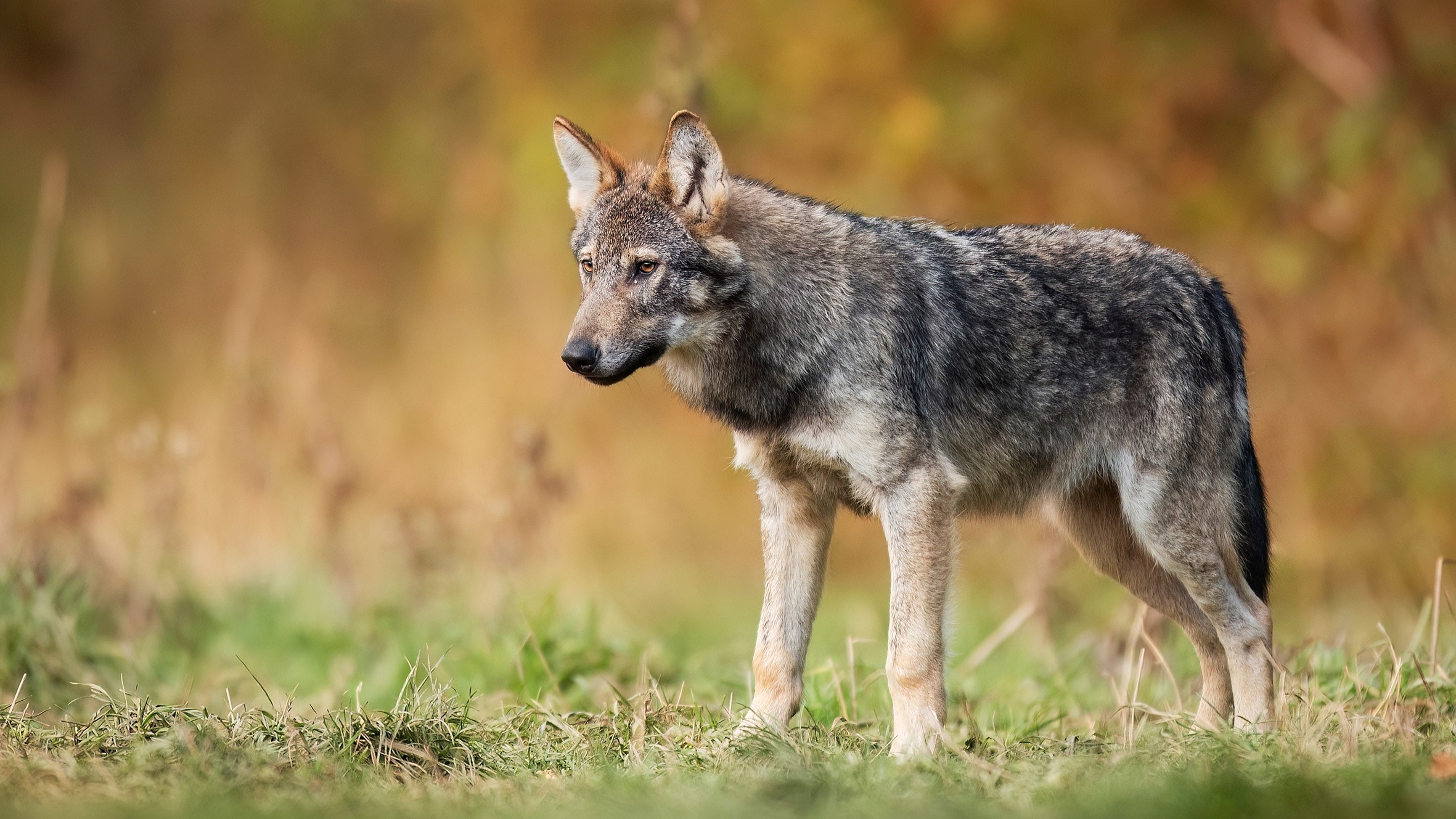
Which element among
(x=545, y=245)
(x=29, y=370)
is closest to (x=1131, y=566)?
(x=29, y=370)

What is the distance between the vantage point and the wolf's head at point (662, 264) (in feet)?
15.7

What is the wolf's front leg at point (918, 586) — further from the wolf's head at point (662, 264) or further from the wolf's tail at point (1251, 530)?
the wolf's tail at point (1251, 530)

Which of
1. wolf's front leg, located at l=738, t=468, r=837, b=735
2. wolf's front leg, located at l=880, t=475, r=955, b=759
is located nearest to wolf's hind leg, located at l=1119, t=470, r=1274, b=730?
wolf's front leg, located at l=880, t=475, r=955, b=759

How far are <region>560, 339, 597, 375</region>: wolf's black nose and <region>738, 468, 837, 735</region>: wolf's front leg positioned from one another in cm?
88

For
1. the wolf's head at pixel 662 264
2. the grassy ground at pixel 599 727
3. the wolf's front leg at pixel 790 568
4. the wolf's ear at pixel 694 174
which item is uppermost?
the wolf's ear at pixel 694 174

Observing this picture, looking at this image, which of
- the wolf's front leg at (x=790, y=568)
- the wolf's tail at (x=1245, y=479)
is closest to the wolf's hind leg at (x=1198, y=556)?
the wolf's tail at (x=1245, y=479)

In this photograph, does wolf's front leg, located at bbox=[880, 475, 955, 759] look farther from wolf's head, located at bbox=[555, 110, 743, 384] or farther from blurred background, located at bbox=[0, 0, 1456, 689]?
blurred background, located at bbox=[0, 0, 1456, 689]

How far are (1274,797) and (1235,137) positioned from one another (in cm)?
799

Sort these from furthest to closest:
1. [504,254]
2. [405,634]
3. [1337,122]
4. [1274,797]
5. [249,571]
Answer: [504,254], [1337,122], [249,571], [405,634], [1274,797]

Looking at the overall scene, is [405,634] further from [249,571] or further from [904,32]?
[904,32]

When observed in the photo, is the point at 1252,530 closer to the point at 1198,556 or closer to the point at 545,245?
the point at 1198,556

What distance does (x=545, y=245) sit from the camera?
11.6 meters

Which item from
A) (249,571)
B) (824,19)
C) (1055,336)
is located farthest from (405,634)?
(824,19)

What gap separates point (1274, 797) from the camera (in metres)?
3.28
